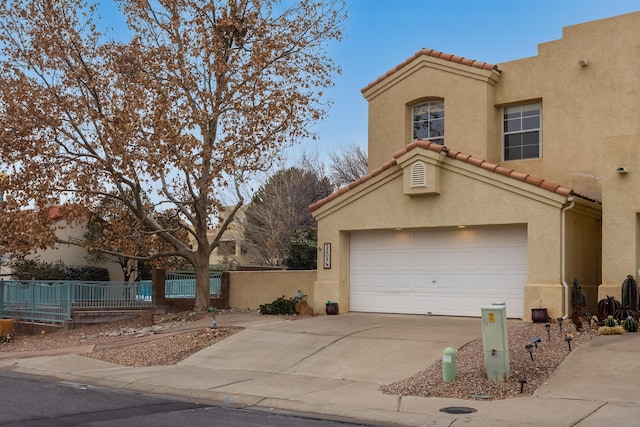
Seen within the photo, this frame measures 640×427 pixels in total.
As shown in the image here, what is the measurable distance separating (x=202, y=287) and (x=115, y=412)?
1286 centimetres

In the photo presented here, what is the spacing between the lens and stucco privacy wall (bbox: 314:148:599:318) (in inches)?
623

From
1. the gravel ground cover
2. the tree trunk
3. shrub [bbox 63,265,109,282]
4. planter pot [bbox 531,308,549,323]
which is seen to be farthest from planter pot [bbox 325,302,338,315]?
shrub [bbox 63,265,109,282]

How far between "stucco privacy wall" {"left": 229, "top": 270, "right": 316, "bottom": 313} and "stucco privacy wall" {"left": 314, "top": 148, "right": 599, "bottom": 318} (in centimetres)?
163

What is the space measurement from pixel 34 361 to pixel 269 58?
10931 millimetres

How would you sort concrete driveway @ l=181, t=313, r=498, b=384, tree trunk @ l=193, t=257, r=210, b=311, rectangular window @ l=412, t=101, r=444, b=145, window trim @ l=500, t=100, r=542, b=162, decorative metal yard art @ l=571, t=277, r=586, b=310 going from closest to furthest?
concrete driveway @ l=181, t=313, r=498, b=384 → decorative metal yard art @ l=571, t=277, r=586, b=310 → window trim @ l=500, t=100, r=542, b=162 → rectangular window @ l=412, t=101, r=444, b=145 → tree trunk @ l=193, t=257, r=210, b=311

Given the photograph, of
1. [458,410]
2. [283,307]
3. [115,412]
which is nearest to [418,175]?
[283,307]

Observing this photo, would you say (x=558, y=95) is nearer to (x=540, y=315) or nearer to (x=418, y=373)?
(x=540, y=315)

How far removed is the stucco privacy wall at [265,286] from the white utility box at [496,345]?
991 centimetres

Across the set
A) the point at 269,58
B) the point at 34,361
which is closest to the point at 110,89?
the point at 269,58

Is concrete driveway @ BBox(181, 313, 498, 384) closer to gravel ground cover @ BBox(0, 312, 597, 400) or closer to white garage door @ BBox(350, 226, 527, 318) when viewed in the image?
gravel ground cover @ BBox(0, 312, 597, 400)

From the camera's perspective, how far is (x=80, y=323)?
2081 centimetres

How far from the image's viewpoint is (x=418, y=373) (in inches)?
456

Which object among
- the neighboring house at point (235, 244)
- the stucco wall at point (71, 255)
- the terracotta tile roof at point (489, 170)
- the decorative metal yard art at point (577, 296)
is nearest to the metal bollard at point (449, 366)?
the decorative metal yard art at point (577, 296)

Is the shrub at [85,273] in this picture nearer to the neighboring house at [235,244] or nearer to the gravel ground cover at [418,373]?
the neighboring house at [235,244]
